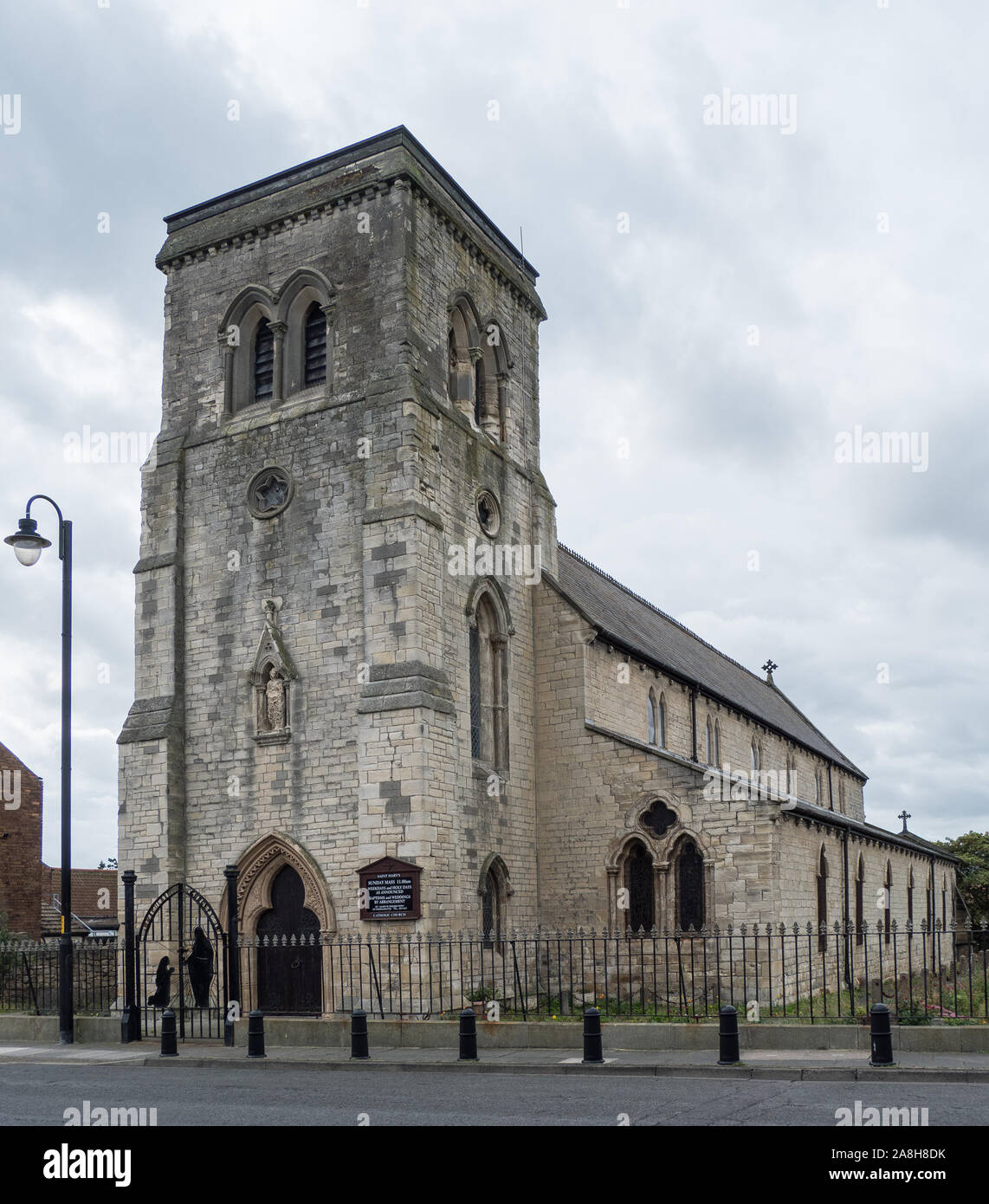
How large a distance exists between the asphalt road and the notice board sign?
213 inches

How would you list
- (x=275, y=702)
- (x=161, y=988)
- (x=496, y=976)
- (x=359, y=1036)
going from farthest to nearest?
(x=496, y=976), (x=275, y=702), (x=161, y=988), (x=359, y=1036)

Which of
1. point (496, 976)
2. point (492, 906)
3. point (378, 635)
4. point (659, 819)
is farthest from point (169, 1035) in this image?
point (659, 819)

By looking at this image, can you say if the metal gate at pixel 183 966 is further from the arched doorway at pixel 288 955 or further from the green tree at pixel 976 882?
the green tree at pixel 976 882

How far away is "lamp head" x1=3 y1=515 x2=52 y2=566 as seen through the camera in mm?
18469

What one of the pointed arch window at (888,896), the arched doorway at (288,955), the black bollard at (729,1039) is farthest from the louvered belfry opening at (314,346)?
the pointed arch window at (888,896)

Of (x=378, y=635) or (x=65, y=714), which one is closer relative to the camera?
(x=65, y=714)

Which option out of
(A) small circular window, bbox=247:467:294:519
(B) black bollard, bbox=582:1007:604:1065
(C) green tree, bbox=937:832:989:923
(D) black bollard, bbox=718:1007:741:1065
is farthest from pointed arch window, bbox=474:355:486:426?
(C) green tree, bbox=937:832:989:923

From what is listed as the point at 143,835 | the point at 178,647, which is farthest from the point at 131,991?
the point at 178,647

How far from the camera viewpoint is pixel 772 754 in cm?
4081

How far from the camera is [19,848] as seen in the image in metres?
35.2

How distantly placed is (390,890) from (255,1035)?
4494 mm

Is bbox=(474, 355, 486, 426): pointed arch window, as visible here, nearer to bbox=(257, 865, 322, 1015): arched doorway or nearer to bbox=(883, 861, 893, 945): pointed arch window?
bbox=(257, 865, 322, 1015): arched doorway

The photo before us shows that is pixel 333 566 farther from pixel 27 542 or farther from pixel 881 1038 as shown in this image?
pixel 881 1038

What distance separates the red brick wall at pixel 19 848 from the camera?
114 ft
